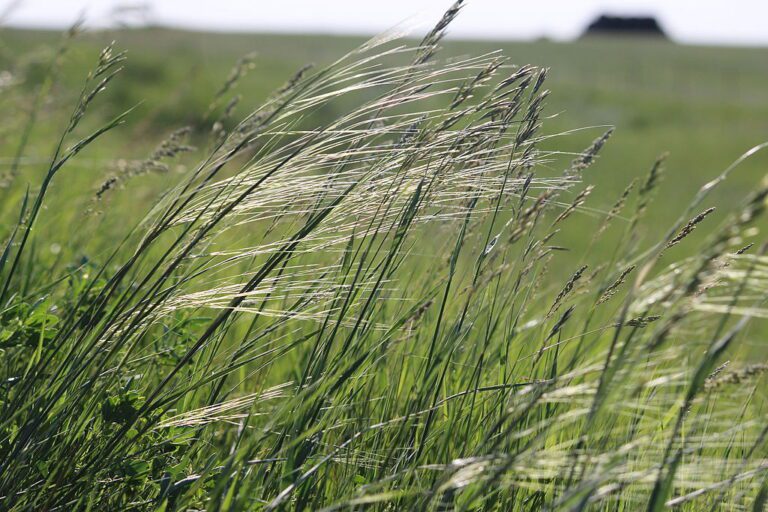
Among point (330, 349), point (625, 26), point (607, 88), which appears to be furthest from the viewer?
point (625, 26)

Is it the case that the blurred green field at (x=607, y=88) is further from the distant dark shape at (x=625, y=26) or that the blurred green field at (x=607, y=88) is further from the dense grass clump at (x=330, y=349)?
the distant dark shape at (x=625, y=26)

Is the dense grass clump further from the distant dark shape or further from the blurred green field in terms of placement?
the distant dark shape

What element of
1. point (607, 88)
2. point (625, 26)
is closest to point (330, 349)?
point (607, 88)

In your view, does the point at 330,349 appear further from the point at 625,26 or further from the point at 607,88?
the point at 625,26

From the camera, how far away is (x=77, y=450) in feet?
4.33

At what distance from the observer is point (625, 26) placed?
6931cm

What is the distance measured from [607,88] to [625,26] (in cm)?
4426

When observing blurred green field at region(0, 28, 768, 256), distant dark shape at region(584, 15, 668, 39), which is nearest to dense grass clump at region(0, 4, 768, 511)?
blurred green field at region(0, 28, 768, 256)

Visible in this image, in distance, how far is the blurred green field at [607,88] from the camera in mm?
18734

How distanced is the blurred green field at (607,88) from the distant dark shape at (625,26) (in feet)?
91.6

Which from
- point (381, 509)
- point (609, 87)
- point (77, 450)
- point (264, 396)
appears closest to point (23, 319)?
point (77, 450)

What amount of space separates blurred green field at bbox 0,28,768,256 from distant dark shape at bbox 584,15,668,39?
27.9 meters

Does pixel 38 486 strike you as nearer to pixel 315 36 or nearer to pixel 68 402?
pixel 68 402

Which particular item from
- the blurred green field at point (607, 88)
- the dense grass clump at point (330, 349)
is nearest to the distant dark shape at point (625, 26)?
the blurred green field at point (607, 88)
